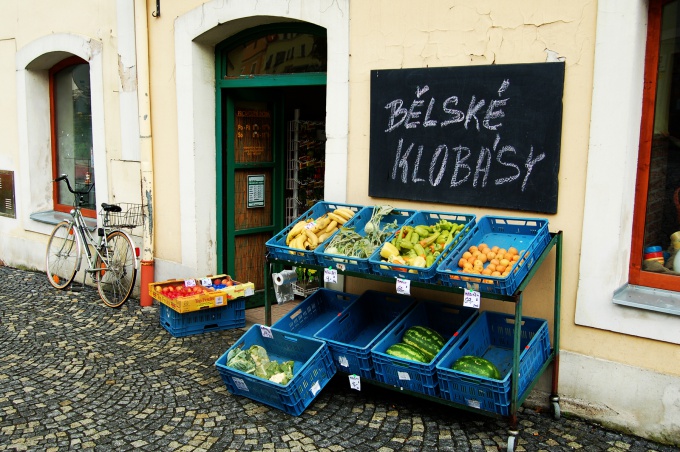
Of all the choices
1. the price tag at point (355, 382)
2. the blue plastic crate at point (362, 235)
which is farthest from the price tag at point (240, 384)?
the blue plastic crate at point (362, 235)

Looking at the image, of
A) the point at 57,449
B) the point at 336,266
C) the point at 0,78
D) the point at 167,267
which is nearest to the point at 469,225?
the point at 336,266

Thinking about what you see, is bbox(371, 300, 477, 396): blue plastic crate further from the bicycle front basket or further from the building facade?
the bicycle front basket

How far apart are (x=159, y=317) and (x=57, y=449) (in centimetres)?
271

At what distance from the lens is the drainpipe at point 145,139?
23.4 ft

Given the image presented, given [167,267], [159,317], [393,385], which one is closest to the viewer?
[393,385]

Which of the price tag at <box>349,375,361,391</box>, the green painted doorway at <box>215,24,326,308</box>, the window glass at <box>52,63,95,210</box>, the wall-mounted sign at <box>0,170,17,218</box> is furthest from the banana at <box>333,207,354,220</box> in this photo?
the wall-mounted sign at <box>0,170,17,218</box>

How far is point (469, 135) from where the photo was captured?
489 cm

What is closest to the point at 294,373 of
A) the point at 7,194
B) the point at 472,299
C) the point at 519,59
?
the point at 472,299

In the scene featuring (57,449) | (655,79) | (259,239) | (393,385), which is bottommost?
(57,449)

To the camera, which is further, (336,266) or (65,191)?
(65,191)

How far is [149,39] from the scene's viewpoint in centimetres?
723

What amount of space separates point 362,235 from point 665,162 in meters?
2.17

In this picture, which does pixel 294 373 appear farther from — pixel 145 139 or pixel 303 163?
pixel 145 139

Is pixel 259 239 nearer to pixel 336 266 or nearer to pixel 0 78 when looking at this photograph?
pixel 336 266
